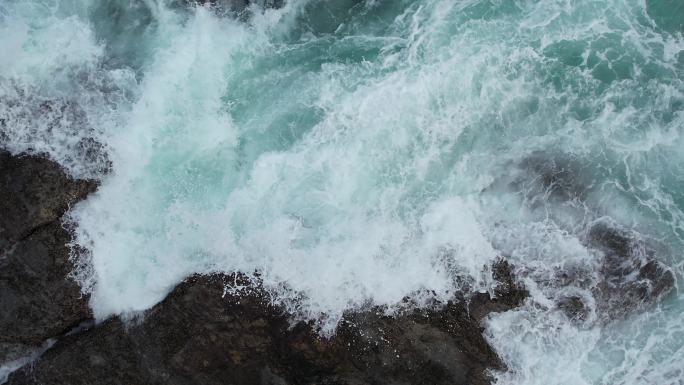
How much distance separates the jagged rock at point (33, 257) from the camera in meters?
10.8

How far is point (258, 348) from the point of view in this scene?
10633 millimetres

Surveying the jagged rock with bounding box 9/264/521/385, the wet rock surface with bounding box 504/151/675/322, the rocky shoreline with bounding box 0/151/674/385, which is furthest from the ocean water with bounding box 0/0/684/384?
the jagged rock with bounding box 9/264/521/385

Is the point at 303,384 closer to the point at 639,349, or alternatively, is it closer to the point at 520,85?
the point at 639,349

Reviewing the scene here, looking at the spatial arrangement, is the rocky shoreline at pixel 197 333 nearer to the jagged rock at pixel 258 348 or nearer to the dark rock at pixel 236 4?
the jagged rock at pixel 258 348

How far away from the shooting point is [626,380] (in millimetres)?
11039

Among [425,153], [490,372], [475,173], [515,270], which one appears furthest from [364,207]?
[490,372]

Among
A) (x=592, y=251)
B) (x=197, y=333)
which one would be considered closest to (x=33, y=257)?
(x=197, y=333)

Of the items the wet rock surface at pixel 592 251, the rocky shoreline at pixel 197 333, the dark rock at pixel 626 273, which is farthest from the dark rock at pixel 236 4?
the dark rock at pixel 626 273

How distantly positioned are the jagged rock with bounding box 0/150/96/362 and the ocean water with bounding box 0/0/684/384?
1.34ft

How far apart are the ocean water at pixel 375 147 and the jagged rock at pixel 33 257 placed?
0.41 meters

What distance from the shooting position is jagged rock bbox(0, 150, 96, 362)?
10805 mm

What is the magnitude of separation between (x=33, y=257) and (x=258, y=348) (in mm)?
5506

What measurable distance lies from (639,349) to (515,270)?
11.2ft

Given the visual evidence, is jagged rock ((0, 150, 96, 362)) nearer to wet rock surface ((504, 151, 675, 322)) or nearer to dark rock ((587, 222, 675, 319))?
wet rock surface ((504, 151, 675, 322))
